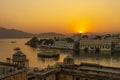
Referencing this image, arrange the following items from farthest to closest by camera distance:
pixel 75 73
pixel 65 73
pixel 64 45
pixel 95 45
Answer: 1. pixel 64 45
2. pixel 95 45
3. pixel 65 73
4. pixel 75 73

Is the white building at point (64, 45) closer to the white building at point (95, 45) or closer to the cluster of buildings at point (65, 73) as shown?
the white building at point (95, 45)


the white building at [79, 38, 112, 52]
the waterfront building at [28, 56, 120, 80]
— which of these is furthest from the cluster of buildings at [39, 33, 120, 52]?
the waterfront building at [28, 56, 120, 80]

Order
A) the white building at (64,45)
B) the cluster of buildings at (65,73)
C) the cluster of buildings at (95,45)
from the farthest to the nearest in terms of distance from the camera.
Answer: the white building at (64,45)
the cluster of buildings at (95,45)
the cluster of buildings at (65,73)

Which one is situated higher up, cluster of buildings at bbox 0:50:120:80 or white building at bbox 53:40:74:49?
white building at bbox 53:40:74:49

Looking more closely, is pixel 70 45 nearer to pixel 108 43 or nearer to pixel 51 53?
pixel 108 43

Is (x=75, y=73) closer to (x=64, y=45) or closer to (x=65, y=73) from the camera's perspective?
(x=65, y=73)

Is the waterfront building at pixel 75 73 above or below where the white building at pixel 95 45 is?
below

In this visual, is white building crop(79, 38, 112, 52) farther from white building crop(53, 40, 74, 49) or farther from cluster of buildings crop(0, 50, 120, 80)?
cluster of buildings crop(0, 50, 120, 80)

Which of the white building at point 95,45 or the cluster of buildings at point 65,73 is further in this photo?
the white building at point 95,45

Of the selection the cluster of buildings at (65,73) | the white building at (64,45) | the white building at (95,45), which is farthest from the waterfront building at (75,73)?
the white building at (64,45)

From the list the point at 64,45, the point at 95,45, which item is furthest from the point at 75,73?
the point at 64,45

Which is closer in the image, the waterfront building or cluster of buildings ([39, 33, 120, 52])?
the waterfront building

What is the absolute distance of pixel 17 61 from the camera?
65.8ft

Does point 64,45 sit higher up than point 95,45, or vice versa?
point 95,45
